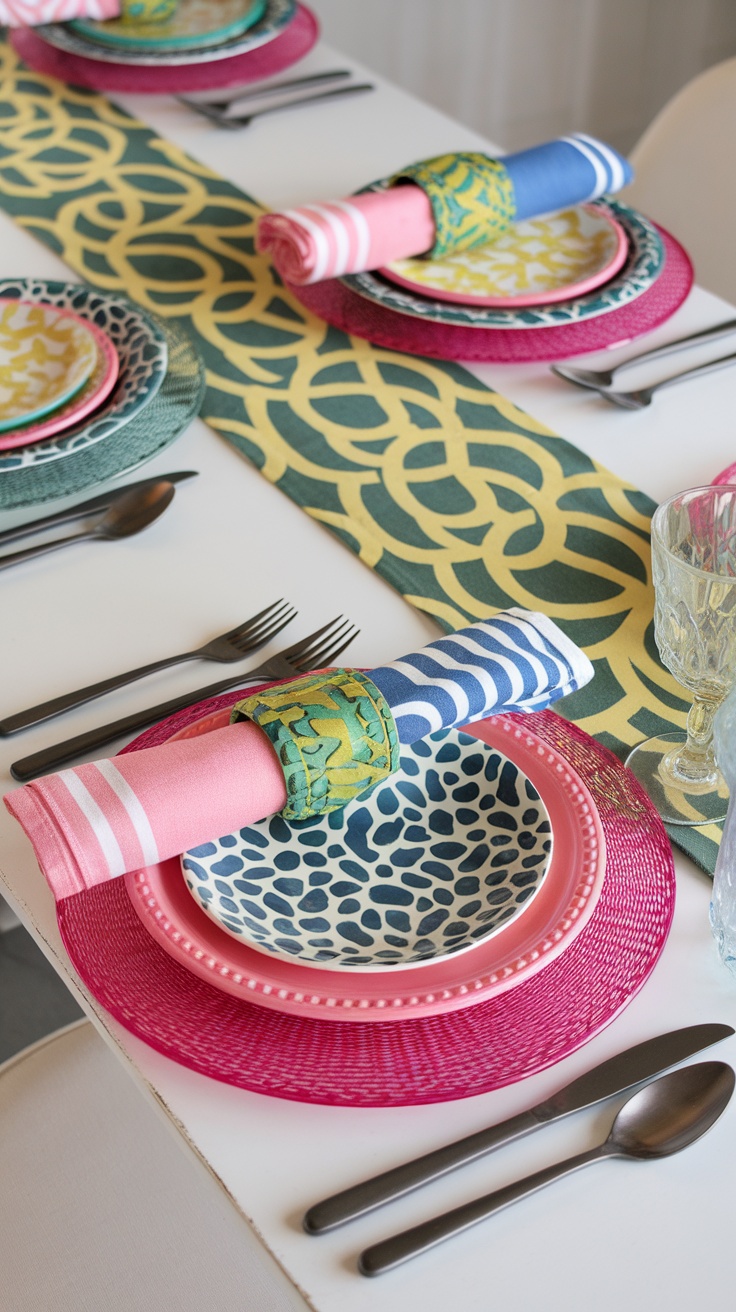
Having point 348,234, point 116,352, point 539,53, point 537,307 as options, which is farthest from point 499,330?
point 539,53

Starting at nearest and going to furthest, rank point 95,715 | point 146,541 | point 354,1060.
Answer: point 354,1060, point 95,715, point 146,541

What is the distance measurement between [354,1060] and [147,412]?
0.55 meters

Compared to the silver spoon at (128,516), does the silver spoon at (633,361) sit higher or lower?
higher

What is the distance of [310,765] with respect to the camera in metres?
0.62

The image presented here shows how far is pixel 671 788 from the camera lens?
69 cm

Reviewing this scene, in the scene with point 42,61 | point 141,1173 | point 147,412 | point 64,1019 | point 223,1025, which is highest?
point 42,61

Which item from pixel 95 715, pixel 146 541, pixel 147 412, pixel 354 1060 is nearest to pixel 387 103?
pixel 147 412

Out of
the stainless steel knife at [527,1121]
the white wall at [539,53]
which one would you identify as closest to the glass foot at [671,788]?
the stainless steel knife at [527,1121]

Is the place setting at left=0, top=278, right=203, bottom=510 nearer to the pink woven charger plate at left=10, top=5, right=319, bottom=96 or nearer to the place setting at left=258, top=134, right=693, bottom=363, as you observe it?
the place setting at left=258, top=134, right=693, bottom=363

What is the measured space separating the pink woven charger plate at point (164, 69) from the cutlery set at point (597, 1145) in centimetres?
124

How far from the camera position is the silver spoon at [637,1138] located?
0.49 meters

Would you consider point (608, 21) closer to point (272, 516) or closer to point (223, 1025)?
point (272, 516)

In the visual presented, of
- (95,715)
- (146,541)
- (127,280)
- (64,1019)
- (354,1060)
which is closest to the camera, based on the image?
(354,1060)

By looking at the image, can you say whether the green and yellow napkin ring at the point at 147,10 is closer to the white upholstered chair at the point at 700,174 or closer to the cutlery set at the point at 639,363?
the white upholstered chair at the point at 700,174
